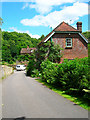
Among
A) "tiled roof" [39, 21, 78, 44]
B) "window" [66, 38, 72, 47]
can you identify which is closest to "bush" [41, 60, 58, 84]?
"window" [66, 38, 72, 47]

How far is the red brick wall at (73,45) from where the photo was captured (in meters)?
21.3

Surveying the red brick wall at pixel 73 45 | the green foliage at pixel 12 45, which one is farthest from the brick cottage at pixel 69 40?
the green foliage at pixel 12 45

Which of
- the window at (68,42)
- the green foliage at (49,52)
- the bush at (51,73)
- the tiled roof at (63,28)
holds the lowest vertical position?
the bush at (51,73)

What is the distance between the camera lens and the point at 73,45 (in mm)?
21766

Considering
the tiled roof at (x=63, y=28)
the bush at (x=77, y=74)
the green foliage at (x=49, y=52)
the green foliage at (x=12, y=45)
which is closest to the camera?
the bush at (x=77, y=74)

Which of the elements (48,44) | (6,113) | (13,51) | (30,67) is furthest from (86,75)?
(13,51)

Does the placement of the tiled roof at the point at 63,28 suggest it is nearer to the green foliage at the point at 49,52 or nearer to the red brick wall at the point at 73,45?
the red brick wall at the point at 73,45

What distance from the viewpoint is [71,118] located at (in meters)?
4.45

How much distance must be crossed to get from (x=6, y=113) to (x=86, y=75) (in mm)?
3616

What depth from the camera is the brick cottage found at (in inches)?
835

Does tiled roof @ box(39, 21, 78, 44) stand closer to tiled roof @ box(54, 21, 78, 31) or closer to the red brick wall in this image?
tiled roof @ box(54, 21, 78, 31)

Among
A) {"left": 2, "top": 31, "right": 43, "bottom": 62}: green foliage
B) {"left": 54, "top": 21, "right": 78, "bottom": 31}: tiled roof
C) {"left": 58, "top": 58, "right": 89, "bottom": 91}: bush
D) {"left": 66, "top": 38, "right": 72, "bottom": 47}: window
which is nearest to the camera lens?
{"left": 58, "top": 58, "right": 89, "bottom": 91}: bush

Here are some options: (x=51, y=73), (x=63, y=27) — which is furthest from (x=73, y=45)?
(x=51, y=73)

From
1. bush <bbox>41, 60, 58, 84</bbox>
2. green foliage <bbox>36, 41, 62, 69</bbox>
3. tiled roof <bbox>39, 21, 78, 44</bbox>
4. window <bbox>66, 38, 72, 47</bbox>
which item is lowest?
bush <bbox>41, 60, 58, 84</bbox>
